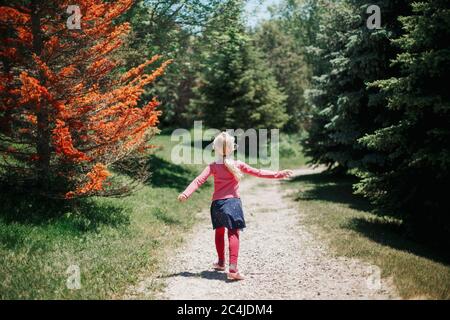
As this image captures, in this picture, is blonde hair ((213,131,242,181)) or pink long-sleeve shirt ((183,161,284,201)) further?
pink long-sleeve shirt ((183,161,284,201))

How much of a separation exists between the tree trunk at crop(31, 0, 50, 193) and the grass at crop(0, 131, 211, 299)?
2.14 ft

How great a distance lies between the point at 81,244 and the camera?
799cm

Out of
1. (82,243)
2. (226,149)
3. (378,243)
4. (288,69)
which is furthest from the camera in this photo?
(288,69)

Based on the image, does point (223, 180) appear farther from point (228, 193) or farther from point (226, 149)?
point (226, 149)

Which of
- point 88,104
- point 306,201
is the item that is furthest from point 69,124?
point 306,201

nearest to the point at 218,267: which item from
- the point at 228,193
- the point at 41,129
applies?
the point at 228,193

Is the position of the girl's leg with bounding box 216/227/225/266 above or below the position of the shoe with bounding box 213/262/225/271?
above

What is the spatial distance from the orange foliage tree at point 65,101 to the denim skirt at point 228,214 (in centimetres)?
265

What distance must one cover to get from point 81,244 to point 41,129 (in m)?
2.76

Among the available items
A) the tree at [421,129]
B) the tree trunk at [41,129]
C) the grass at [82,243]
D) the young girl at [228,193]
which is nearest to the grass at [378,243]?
the tree at [421,129]

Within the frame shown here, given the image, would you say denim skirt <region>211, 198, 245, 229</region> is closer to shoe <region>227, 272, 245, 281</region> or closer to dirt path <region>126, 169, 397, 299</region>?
shoe <region>227, 272, 245, 281</region>

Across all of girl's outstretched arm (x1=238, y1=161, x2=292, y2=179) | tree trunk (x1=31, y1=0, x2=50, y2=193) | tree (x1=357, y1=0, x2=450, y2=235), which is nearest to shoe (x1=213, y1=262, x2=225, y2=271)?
girl's outstretched arm (x1=238, y1=161, x2=292, y2=179)

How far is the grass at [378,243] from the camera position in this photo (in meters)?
6.38

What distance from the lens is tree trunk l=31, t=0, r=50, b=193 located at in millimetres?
8492
